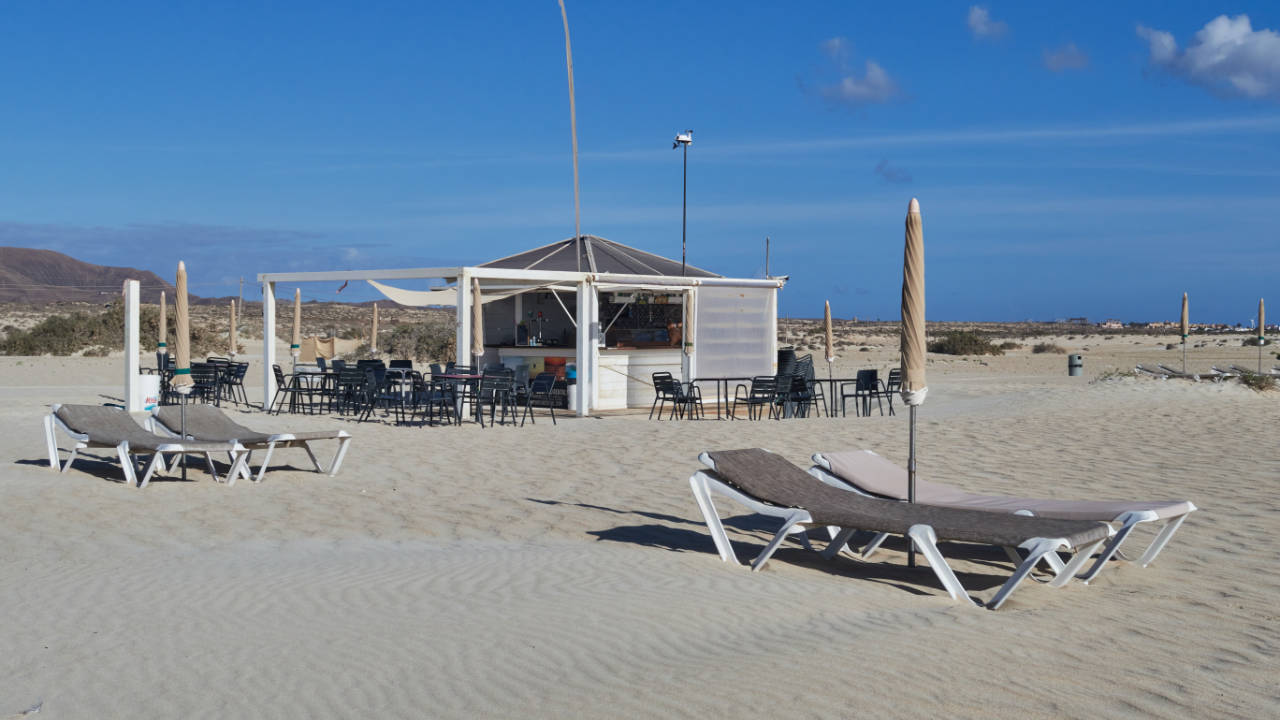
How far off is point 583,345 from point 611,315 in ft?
10.0

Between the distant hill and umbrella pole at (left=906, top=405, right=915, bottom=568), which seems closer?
umbrella pole at (left=906, top=405, right=915, bottom=568)

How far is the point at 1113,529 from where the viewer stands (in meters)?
5.42

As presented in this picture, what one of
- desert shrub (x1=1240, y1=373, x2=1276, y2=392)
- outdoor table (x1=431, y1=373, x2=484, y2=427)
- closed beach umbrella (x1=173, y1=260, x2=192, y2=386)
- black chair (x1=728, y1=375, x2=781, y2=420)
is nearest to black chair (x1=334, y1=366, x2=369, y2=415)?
outdoor table (x1=431, y1=373, x2=484, y2=427)

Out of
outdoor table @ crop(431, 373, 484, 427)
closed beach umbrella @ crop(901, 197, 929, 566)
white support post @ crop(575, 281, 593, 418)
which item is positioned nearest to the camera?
closed beach umbrella @ crop(901, 197, 929, 566)

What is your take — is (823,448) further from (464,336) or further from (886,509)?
(464,336)

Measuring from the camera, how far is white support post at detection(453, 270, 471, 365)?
48.0ft

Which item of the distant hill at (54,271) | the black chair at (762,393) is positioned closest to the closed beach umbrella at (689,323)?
the black chair at (762,393)

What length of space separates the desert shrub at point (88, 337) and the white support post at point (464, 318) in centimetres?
1810

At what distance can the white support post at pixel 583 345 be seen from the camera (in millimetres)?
15344

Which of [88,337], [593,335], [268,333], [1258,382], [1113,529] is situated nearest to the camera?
[1113,529]

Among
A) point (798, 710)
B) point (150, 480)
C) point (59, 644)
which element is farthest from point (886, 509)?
point (150, 480)

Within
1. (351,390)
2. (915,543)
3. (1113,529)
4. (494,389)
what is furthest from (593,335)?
(1113,529)

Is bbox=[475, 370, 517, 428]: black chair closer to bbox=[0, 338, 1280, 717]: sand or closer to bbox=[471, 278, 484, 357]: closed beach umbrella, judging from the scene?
bbox=[471, 278, 484, 357]: closed beach umbrella

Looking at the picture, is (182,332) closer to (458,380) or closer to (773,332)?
(458,380)
